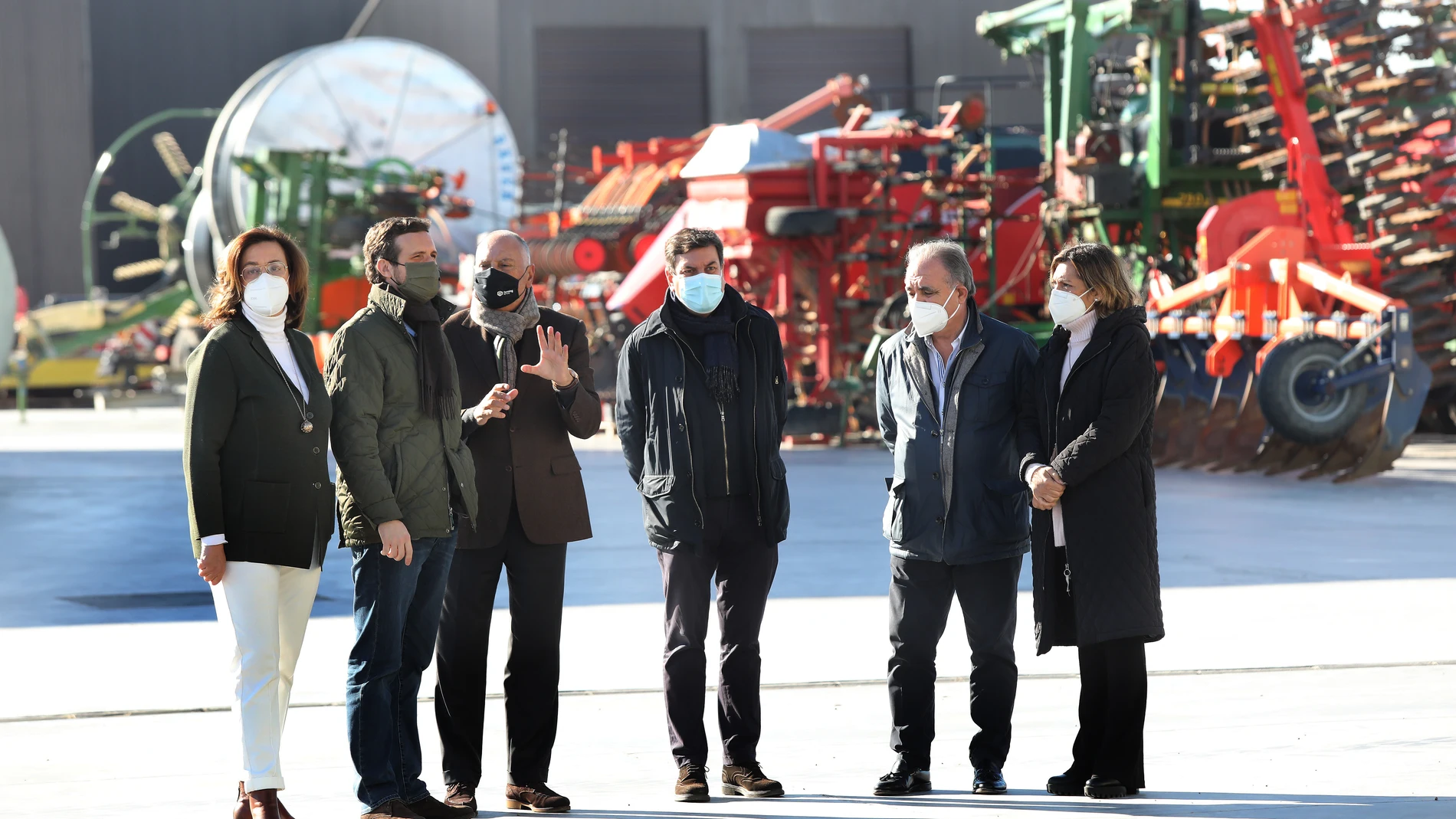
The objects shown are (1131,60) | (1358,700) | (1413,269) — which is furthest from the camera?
(1131,60)

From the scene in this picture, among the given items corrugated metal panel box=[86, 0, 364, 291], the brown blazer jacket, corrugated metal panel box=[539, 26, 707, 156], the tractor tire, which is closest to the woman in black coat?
the brown blazer jacket

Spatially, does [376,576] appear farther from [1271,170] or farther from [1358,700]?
[1271,170]

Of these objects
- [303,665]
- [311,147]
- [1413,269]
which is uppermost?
[311,147]

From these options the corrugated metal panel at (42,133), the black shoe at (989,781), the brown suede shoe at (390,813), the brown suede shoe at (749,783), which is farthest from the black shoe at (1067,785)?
the corrugated metal panel at (42,133)

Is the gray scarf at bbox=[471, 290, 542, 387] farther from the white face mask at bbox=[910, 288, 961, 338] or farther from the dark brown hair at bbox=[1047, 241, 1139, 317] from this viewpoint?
the dark brown hair at bbox=[1047, 241, 1139, 317]

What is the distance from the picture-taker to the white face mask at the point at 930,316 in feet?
19.0

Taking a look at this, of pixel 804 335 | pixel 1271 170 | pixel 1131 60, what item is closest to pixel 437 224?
pixel 804 335

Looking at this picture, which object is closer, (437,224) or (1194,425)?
(1194,425)

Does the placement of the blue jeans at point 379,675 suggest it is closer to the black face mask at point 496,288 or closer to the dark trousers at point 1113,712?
the black face mask at point 496,288

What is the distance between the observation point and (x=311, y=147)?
87.6ft

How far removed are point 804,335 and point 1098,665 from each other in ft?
44.8

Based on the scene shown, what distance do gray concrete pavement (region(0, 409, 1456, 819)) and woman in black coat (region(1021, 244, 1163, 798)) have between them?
0.77 ft

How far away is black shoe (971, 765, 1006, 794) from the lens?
5.56 meters

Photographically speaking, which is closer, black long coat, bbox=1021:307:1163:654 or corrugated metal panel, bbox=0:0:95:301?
black long coat, bbox=1021:307:1163:654
